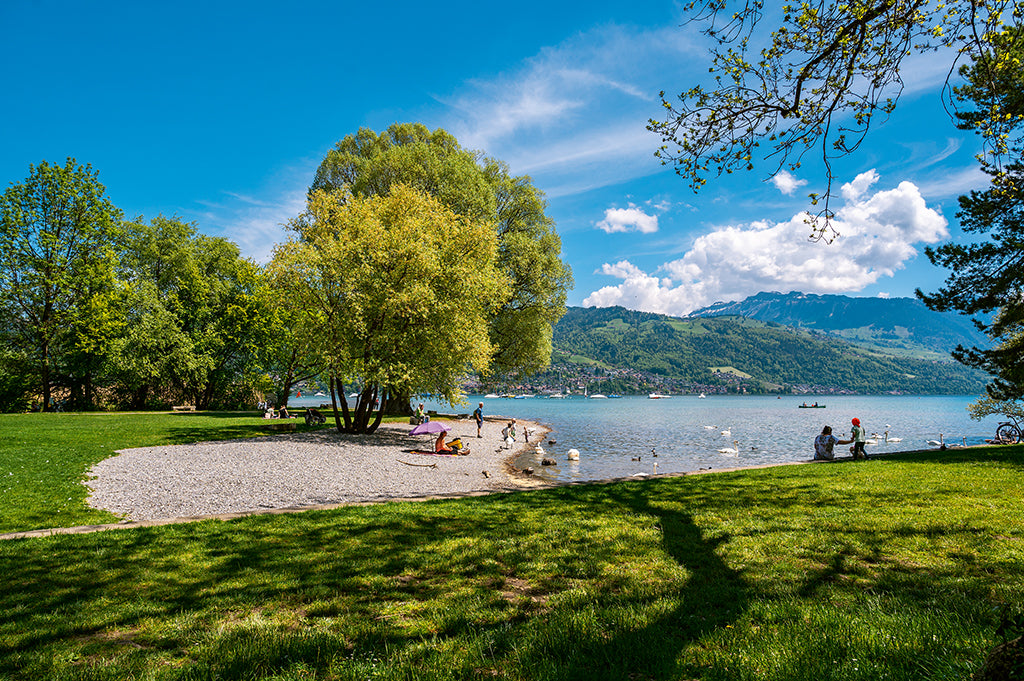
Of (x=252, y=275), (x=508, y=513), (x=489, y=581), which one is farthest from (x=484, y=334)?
(x=252, y=275)

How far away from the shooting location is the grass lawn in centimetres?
383

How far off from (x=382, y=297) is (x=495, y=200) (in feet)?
70.0

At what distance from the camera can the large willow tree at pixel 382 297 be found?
24.9 meters

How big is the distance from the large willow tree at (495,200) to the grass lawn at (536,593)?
31.9m

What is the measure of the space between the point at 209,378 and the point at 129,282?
12291 millimetres

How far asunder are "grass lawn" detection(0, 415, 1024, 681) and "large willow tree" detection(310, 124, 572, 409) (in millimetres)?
31928

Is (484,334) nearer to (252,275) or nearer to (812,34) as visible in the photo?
(812,34)

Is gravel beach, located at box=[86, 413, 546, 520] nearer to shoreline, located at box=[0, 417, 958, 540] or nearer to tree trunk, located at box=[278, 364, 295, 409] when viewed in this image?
shoreline, located at box=[0, 417, 958, 540]

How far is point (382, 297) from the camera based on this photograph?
2506cm

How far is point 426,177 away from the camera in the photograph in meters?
40.3

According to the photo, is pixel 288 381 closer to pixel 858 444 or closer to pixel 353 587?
pixel 353 587

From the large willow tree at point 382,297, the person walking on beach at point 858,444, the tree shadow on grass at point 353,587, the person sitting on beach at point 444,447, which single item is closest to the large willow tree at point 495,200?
the large willow tree at point 382,297

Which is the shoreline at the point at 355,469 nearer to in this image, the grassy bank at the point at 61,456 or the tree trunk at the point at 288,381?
the grassy bank at the point at 61,456

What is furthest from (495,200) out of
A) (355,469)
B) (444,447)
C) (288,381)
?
(355,469)
